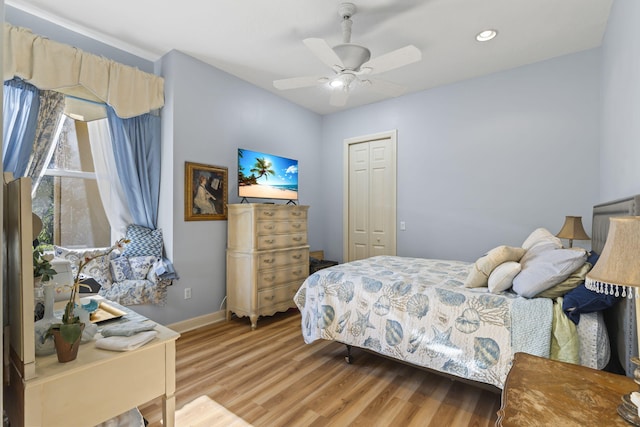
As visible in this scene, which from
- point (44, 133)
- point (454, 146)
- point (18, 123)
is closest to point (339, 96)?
point (454, 146)

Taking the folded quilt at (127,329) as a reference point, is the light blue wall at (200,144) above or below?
above

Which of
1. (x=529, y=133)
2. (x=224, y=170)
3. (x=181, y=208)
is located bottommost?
(x=181, y=208)

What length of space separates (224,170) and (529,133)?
11.2 ft

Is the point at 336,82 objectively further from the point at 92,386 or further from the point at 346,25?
the point at 92,386

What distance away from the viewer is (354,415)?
192 cm

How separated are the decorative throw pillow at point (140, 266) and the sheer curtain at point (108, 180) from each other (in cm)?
31

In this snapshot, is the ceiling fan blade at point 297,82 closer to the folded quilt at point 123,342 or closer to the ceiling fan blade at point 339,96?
the ceiling fan blade at point 339,96

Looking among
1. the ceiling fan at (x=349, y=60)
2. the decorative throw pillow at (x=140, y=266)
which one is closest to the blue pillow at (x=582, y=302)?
the ceiling fan at (x=349, y=60)

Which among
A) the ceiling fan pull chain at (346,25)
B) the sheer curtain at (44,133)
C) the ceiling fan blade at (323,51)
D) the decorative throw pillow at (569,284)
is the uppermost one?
the ceiling fan pull chain at (346,25)

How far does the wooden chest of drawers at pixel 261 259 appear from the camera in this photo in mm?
3385

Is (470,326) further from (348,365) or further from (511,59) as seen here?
(511,59)

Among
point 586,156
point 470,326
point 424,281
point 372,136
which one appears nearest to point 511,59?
point 586,156

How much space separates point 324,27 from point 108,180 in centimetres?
251

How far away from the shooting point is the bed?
5.46 feet
